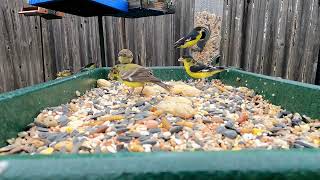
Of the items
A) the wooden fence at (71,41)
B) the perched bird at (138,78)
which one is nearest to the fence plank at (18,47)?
the wooden fence at (71,41)

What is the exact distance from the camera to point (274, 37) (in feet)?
9.22

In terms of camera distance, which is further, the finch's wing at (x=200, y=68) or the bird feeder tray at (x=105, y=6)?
the finch's wing at (x=200, y=68)

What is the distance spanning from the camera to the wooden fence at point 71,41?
3.59 meters

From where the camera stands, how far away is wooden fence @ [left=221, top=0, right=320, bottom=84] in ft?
8.31

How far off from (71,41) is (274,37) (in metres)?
2.43

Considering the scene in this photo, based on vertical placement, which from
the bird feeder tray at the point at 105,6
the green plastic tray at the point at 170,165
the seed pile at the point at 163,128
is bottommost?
the seed pile at the point at 163,128

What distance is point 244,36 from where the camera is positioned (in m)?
3.13

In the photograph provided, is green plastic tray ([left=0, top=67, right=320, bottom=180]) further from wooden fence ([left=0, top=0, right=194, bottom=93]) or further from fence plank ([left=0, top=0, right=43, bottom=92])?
fence plank ([left=0, top=0, right=43, bottom=92])

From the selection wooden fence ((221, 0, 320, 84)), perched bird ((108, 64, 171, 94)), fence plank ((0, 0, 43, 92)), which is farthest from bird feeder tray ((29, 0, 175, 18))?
fence plank ((0, 0, 43, 92))

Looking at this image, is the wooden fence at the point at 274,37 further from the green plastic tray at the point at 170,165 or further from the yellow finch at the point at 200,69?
the green plastic tray at the point at 170,165

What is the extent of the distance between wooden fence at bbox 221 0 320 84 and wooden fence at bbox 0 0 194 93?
570mm

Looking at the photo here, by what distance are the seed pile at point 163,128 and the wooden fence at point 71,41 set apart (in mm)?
1732

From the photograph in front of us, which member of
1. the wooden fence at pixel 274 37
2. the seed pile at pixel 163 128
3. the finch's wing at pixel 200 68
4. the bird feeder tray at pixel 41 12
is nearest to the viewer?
the seed pile at pixel 163 128

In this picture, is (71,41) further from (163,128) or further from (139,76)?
(163,128)
